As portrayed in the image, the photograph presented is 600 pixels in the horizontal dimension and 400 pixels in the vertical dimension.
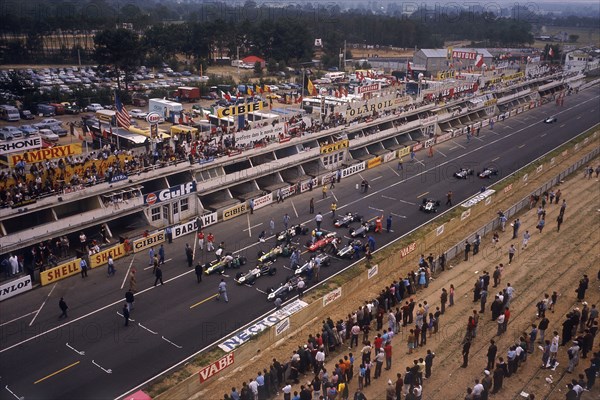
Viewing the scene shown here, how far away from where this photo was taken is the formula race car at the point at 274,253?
35.1 metres

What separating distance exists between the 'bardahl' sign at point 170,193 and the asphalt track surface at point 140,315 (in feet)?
11.4

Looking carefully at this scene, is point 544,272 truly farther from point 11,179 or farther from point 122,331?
point 11,179

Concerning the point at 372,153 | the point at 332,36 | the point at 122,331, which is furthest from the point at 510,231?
the point at 332,36

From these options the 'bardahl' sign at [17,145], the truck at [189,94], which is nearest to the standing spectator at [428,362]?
the 'bardahl' sign at [17,145]

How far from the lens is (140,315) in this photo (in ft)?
95.1

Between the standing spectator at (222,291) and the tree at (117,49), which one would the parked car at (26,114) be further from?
the standing spectator at (222,291)

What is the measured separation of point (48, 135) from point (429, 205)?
39352 millimetres

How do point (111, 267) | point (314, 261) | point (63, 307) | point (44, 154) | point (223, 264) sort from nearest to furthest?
point (63, 307) < point (314, 261) < point (111, 267) < point (223, 264) < point (44, 154)

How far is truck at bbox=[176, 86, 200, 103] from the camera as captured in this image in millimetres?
84125

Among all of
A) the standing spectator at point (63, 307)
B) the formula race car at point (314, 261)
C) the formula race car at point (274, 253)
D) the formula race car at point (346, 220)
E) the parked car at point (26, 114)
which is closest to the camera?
the standing spectator at point (63, 307)

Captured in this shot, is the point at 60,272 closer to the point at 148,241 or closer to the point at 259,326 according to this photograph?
the point at 148,241

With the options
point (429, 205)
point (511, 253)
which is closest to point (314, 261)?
point (511, 253)

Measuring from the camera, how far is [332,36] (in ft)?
467

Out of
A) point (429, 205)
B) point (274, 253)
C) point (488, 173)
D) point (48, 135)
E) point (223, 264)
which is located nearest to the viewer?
point (223, 264)
